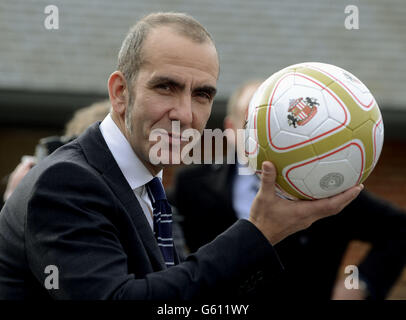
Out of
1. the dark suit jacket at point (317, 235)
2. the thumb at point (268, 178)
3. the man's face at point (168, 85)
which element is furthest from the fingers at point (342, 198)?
the dark suit jacket at point (317, 235)

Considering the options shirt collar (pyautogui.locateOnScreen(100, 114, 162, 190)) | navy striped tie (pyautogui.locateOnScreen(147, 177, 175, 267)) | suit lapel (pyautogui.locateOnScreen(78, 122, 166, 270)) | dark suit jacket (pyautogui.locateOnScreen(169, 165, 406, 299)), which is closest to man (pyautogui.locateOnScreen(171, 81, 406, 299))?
dark suit jacket (pyautogui.locateOnScreen(169, 165, 406, 299))

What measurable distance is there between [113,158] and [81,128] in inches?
66.1

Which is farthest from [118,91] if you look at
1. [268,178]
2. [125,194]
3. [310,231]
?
[310,231]

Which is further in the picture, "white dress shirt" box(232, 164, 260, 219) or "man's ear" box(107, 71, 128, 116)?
"white dress shirt" box(232, 164, 260, 219)

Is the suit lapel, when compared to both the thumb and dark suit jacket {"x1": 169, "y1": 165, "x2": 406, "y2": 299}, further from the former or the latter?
dark suit jacket {"x1": 169, "y1": 165, "x2": 406, "y2": 299}

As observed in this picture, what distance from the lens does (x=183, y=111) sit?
8.20 ft

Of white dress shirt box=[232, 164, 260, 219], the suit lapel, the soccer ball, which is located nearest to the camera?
the suit lapel

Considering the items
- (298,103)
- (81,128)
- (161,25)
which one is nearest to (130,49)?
(161,25)

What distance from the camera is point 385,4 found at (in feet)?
26.6

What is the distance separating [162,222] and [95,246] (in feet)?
1.65

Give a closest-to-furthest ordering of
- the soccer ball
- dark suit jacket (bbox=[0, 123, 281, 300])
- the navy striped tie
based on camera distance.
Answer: dark suit jacket (bbox=[0, 123, 281, 300])
the soccer ball
the navy striped tie

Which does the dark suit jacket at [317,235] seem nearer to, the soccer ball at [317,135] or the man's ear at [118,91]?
the soccer ball at [317,135]

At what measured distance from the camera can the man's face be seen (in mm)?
2486

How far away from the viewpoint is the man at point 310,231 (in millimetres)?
4719
